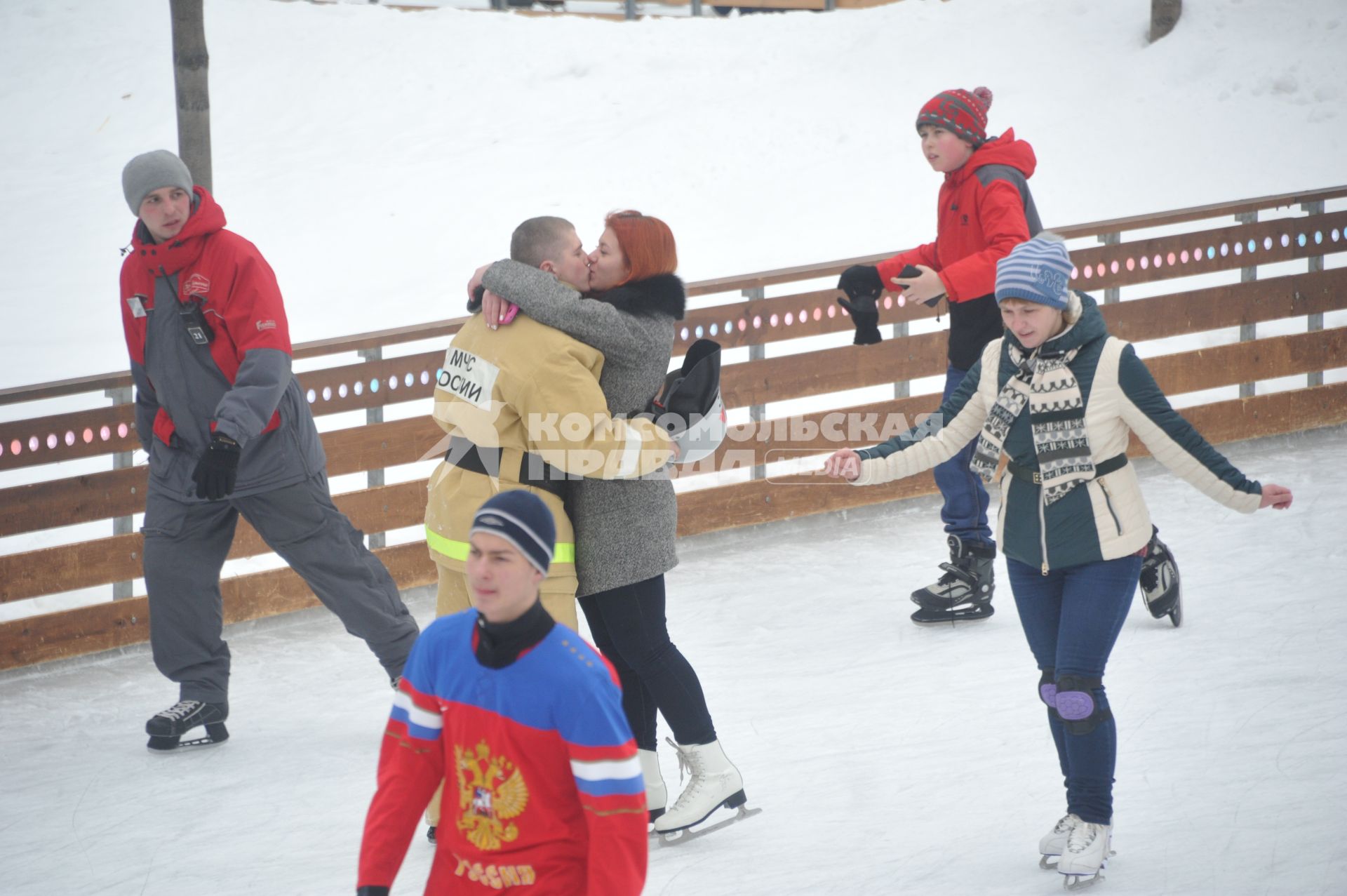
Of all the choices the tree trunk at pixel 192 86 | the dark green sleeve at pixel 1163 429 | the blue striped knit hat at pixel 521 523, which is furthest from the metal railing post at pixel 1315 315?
the blue striped knit hat at pixel 521 523

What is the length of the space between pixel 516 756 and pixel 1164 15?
1609 centimetres

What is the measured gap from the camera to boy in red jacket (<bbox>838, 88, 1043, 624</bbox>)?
13.7 ft

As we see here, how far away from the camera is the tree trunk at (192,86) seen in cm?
736

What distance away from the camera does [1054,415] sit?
288 centimetres

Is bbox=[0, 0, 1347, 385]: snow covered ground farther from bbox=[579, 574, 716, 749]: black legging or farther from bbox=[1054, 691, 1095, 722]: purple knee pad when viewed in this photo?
bbox=[1054, 691, 1095, 722]: purple knee pad

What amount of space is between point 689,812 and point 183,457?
5.46ft

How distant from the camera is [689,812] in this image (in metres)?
3.17

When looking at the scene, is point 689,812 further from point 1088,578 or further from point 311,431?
point 311,431

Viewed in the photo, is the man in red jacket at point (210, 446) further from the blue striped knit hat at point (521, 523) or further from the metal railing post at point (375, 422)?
A: the blue striped knit hat at point (521, 523)

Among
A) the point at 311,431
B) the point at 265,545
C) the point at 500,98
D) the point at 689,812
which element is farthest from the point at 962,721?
the point at 500,98

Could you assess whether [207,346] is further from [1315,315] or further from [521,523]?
[1315,315]

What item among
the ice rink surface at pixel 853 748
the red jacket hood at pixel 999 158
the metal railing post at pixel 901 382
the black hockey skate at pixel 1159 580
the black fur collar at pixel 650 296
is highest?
the red jacket hood at pixel 999 158

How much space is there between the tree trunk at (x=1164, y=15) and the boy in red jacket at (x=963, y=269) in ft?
41.7

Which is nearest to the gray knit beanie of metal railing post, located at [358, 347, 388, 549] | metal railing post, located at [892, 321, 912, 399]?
metal railing post, located at [358, 347, 388, 549]
